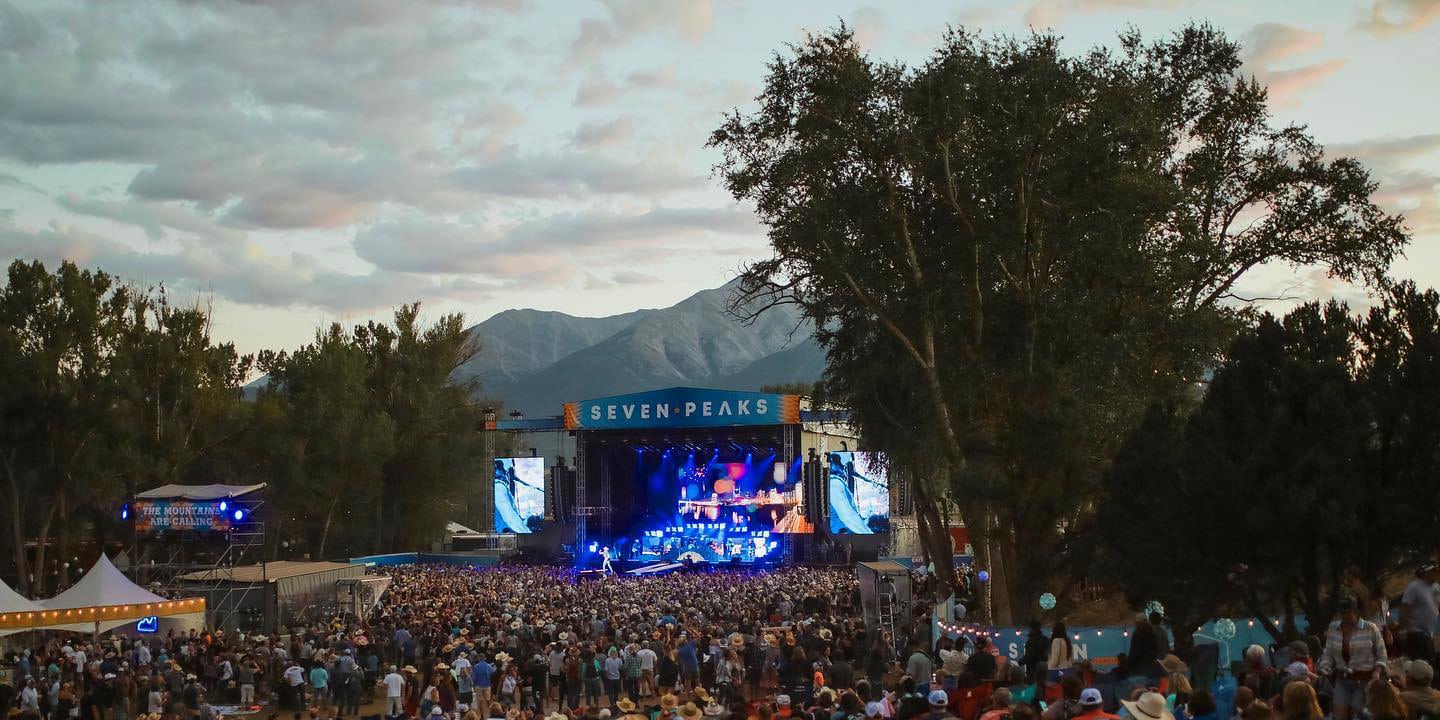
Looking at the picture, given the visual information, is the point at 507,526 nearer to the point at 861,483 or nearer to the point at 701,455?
the point at 701,455

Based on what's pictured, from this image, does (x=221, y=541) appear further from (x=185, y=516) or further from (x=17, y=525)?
(x=17, y=525)

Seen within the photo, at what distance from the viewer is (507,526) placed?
2174 inches

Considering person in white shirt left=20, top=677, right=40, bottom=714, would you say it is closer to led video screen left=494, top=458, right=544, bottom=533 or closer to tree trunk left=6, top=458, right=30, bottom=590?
tree trunk left=6, top=458, right=30, bottom=590

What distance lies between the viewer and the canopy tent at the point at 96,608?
23.1 meters

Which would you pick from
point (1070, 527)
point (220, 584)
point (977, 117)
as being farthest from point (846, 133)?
point (220, 584)

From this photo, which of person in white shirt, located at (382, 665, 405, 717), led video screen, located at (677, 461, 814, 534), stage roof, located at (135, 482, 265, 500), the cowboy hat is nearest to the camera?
the cowboy hat

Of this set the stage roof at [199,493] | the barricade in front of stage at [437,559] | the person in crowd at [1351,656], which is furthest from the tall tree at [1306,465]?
the barricade in front of stage at [437,559]

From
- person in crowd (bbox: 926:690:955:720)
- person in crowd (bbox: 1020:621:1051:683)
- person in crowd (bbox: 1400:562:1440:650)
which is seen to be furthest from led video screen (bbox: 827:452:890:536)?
person in crowd (bbox: 926:690:955:720)

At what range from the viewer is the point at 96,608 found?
2400cm

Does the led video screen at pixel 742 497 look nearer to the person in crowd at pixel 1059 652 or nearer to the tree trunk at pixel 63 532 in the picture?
the tree trunk at pixel 63 532

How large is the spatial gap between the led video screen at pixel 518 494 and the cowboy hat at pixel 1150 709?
156 ft

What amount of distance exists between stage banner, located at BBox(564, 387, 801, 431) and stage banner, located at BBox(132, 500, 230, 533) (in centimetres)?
1867

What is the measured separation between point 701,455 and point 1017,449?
3370cm

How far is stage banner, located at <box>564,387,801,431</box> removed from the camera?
164 ft
